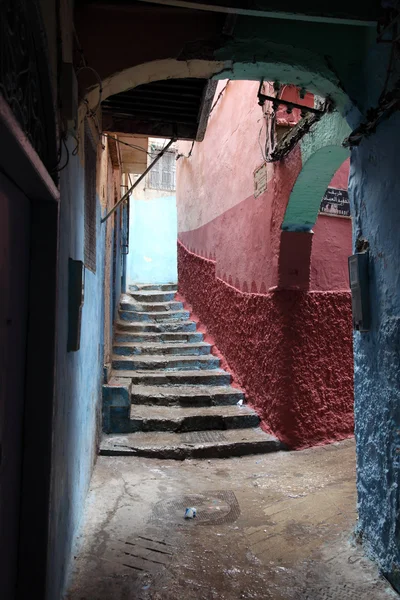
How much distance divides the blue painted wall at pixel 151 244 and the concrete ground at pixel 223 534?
10.3 metres

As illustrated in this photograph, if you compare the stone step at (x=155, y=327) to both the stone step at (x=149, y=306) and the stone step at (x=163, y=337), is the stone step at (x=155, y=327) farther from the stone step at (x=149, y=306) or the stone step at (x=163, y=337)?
the stone step at (x=149, y=306)

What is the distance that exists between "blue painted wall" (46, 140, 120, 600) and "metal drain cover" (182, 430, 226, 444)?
1373 mm

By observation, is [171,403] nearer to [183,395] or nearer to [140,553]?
[183,395]

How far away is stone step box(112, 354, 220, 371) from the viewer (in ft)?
20.3

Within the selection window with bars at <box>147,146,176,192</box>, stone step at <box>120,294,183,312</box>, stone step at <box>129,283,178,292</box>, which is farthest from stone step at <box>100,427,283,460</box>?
window with bars at <box>147,146,176,192</box>

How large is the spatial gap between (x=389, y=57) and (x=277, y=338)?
2897 millimetres

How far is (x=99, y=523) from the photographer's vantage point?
3021mm

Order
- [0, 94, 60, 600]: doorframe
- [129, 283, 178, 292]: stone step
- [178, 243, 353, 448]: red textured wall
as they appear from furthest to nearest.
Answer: [129, 283, 178, 292]: stone step, [178, 243, 353, 448]: red textured wall, [0, 94, 60, 600]: doorframe

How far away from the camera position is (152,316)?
26.5ft

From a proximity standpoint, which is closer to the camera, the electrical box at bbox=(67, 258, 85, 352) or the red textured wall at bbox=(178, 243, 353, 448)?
Result: the electrical box at bbox=(67, 258, 85, 352)

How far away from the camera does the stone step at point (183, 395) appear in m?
5.31

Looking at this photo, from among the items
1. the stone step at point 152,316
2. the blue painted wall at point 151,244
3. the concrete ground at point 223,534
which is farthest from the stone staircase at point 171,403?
the blue painted wall at point 151,244

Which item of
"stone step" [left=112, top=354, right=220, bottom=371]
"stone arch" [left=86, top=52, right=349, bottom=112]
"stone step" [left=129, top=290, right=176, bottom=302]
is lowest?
"stone step" [left=112, top=354, right=220, bottom=371]

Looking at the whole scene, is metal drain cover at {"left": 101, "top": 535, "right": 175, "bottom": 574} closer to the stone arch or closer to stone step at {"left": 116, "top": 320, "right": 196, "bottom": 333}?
the stone arch
